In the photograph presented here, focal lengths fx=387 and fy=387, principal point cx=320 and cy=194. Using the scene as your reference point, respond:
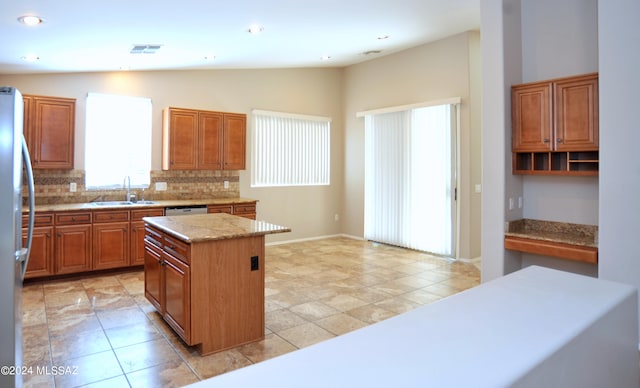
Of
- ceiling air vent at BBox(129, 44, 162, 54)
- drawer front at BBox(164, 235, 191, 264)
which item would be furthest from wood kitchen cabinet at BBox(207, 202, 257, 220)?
drawer front at BBox(164, 235, 191, 264)

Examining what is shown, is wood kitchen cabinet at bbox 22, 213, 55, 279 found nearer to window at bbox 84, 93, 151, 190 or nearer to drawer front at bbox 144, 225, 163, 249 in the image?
→ window at bbox 84, 93, 151, 190

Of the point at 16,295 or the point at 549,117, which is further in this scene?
the point at 549,117

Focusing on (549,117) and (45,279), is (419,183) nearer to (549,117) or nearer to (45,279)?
(549,117)

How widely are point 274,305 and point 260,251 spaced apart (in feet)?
3.68

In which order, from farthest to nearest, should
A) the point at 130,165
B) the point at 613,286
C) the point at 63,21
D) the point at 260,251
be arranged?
the point at 130,165 → the point at 63,21 → the point at 260,251 → the point at 613,286

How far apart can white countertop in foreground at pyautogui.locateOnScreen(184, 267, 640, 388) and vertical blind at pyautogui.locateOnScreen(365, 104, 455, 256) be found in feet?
15.0

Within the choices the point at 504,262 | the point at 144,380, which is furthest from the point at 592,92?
the point at 144,380

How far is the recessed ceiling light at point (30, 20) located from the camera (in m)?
3.29

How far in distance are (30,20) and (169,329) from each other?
2.93 m

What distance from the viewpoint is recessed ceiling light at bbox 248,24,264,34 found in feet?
A: 14.4

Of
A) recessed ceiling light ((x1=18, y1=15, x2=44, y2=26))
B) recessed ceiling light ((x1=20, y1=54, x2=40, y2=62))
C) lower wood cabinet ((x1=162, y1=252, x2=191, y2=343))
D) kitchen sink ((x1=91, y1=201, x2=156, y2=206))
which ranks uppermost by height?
recessed ceiling light ((x1=20, y1=54, x2=40, y2=62))

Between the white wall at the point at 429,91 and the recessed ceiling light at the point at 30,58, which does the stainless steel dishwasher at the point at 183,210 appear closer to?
the recessed ceiling light at the point at 30,58

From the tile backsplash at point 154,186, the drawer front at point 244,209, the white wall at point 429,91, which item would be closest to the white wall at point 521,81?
the white wall at point 429,91

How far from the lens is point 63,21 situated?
3463mm
